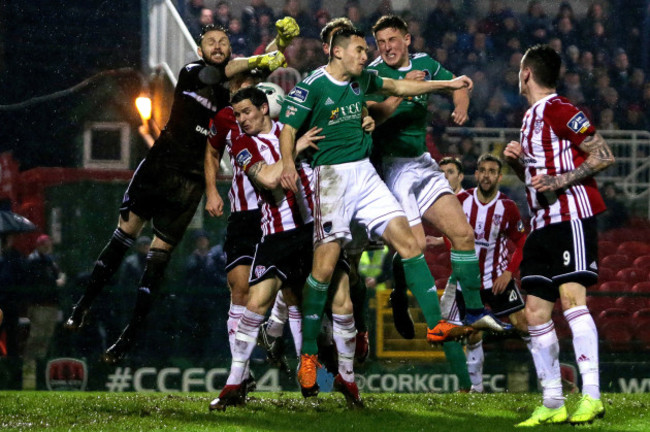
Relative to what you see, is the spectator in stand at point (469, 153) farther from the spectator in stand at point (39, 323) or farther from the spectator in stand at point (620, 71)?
the spectator in stand at point (39, 323)

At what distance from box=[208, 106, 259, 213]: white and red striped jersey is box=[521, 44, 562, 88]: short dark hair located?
1.73 m

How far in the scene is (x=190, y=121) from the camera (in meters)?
6.76

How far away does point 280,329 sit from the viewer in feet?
20.3

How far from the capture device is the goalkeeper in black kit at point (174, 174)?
6539mm

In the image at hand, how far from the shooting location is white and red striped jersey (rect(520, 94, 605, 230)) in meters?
4.52

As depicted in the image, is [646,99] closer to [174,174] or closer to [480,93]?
[480,93]

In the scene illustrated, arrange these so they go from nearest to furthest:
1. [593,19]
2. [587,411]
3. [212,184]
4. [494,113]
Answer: [587,411], [212,184], [494,113], [593,19]

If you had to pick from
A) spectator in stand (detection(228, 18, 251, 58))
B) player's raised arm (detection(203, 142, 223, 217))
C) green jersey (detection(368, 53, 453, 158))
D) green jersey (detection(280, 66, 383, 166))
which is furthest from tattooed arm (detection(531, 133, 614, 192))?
spectator in stand (detection(228, 18, 251, 58))

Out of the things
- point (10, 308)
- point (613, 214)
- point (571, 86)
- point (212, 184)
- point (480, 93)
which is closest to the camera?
point (212, 184)

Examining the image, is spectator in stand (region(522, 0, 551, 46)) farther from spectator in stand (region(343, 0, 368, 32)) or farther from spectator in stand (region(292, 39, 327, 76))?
spectator in stand (region(292, 39, 327, 76))

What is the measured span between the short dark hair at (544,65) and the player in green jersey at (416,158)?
2.43ft

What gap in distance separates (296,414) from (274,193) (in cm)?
113

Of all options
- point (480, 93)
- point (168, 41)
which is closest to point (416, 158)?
point (168, 41)

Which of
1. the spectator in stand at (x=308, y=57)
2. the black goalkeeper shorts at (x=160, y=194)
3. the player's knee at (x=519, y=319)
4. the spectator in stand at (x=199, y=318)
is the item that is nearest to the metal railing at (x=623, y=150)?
the spectator in stand at (x=308, y=57)
